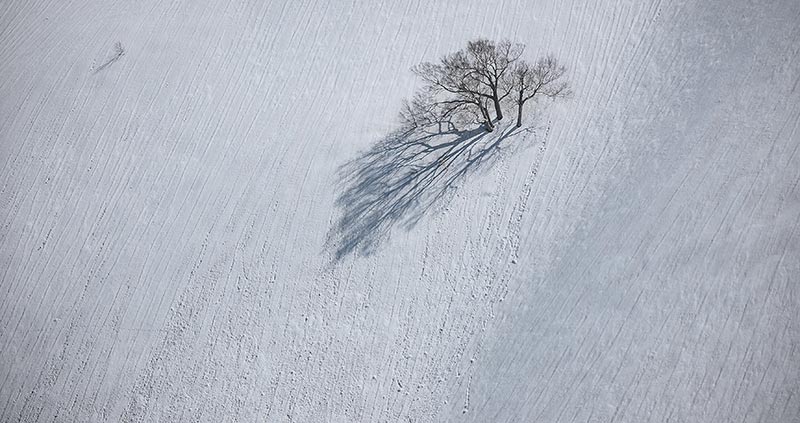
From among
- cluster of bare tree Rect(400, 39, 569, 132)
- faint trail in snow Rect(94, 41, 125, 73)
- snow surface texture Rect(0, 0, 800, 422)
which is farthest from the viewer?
faint trail in snow Rect(94, 41, 125, 73)

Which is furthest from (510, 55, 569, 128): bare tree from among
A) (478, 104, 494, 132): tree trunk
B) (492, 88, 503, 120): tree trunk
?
(478, 104, 494, 132): tree trunk

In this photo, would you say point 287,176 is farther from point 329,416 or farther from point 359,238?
point 329,416

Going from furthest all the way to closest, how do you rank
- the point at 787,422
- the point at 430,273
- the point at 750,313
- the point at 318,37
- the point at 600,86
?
1. the point at 318,37
2. the point at 600,86
3. the point at 430,273
4. the point at 750,313
5. the point at 787,422

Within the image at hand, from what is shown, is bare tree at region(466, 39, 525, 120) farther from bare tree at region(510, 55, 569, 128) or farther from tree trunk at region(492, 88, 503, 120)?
bare tree at region(510, 55, 569, 128)

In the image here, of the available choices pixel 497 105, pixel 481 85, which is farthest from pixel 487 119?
pixel 481 85

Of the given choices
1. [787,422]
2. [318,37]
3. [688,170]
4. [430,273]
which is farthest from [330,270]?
[787,422]

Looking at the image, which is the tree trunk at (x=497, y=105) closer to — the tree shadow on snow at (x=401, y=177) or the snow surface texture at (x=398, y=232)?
the tree shadow on snow at (x=401, y=177)

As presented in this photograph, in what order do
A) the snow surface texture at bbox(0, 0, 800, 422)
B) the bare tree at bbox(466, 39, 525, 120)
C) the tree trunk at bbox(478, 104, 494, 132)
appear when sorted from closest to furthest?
the snow surface texture at bbox(0, 0, 800, 422) < the bare tree at bbox(466, 39, 525, 120) < the tree trunk at bbox(478, 104, 494, 132)
